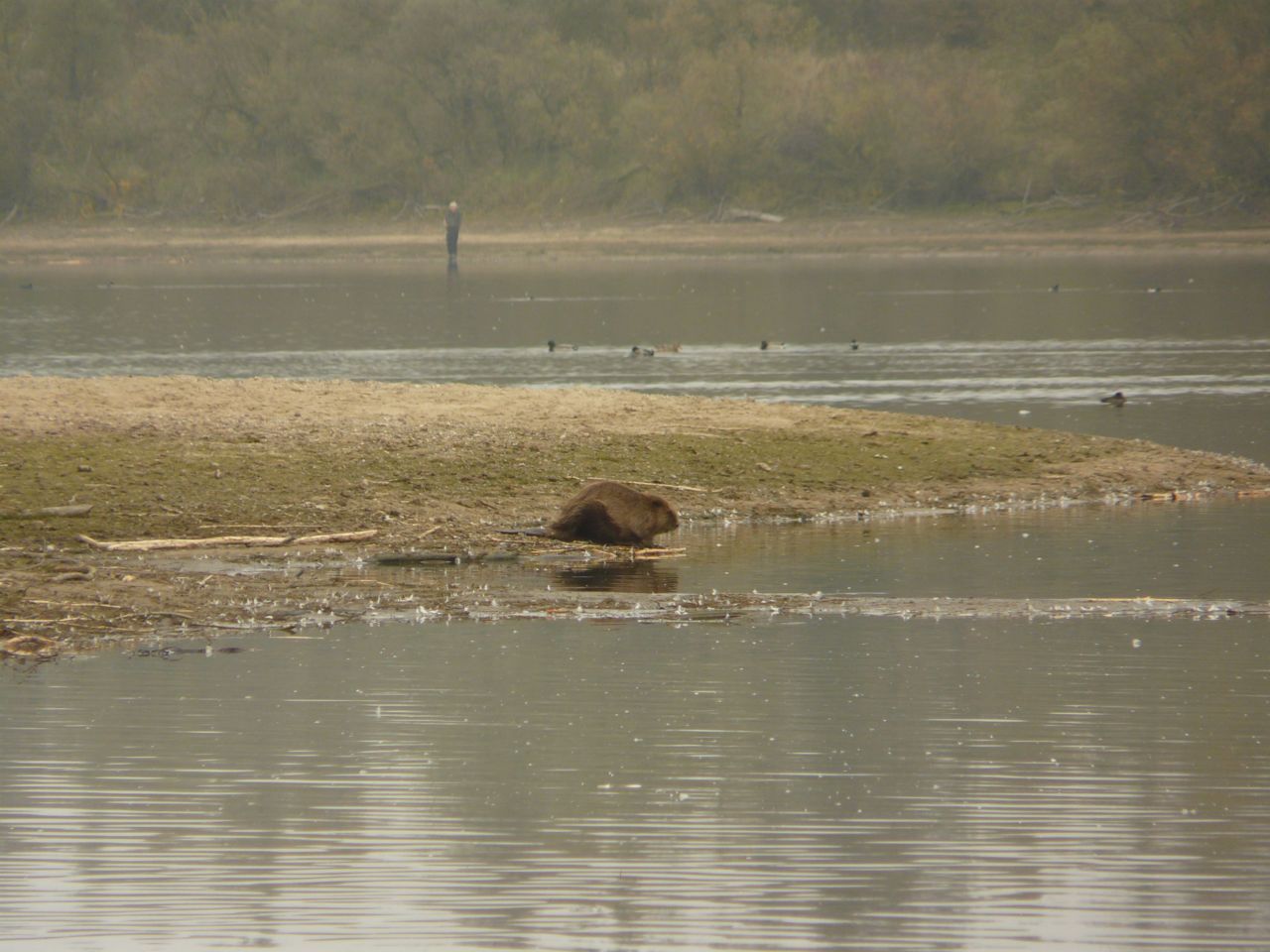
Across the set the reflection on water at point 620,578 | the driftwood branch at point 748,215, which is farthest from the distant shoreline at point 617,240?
the reflection on water at point 620,578

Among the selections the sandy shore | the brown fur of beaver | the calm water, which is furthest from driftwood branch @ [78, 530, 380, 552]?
the brown fur of beaver

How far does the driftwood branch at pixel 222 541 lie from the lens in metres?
14.6

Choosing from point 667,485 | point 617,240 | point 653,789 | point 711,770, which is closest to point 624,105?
point 617,240

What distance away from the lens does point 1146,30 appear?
7231 cm

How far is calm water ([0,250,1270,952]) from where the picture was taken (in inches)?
307

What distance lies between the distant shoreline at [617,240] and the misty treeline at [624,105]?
1.81 metres

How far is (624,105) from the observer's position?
82125 mm

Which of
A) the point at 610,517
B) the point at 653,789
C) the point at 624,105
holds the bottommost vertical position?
the point at 653,789

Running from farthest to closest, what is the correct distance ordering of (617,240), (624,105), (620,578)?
(624,105) → (617,240) → (620,578)

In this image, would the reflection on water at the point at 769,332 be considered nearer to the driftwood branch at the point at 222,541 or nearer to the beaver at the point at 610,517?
the beaver at the point at 610,517

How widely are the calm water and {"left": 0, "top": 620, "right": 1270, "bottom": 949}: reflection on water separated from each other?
2cm

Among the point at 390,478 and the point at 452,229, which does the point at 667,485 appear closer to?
the point at 390,478

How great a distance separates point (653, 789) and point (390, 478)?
783 centimetres

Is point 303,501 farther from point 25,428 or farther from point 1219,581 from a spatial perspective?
point 1219,581
